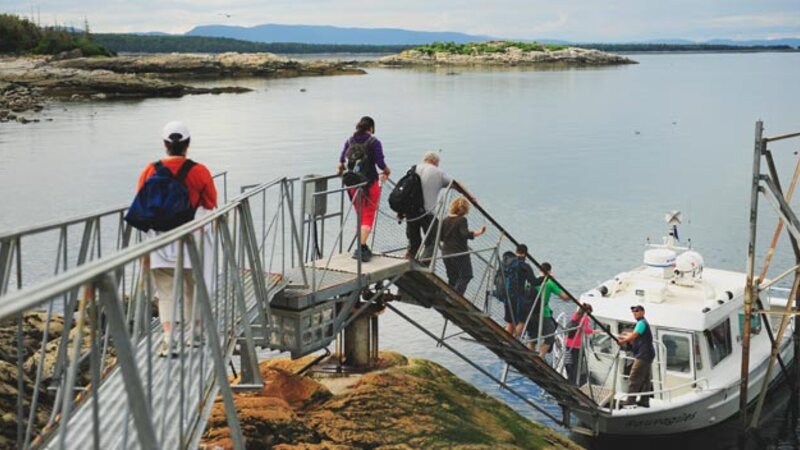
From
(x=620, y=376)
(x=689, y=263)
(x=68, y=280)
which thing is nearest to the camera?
(x=68, y=280)

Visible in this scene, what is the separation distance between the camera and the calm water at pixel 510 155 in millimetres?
38000

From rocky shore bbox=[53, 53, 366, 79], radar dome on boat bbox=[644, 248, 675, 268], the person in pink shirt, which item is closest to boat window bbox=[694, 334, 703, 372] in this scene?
radar dome on boat bbox=[644, 248, 675, 268]

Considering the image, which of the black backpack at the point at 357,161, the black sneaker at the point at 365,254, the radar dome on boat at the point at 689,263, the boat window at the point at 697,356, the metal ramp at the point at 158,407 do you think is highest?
the black backpack at the point at 357,161

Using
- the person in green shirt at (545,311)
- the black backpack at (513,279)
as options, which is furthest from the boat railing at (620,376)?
the black backpack at (513,279)

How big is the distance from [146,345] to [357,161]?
668 cm

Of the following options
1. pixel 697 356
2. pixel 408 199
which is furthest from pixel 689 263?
pixel 408 199

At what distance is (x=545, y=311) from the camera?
1711cm

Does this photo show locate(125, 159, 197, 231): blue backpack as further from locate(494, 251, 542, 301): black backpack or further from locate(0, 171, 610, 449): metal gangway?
locate(494, 251, 542, 301): black backpack

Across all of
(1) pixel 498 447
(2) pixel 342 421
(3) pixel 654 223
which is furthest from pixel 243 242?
(3) pixel 654 223

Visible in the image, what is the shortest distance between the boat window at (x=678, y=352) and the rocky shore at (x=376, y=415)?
5.61m

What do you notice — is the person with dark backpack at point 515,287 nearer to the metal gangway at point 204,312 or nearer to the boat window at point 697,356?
the metal gangway at point 204,312

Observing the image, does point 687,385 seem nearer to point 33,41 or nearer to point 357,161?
point 357,161

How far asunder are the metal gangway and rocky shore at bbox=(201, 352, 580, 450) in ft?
2.39

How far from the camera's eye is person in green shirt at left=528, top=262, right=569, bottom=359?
652 inches
